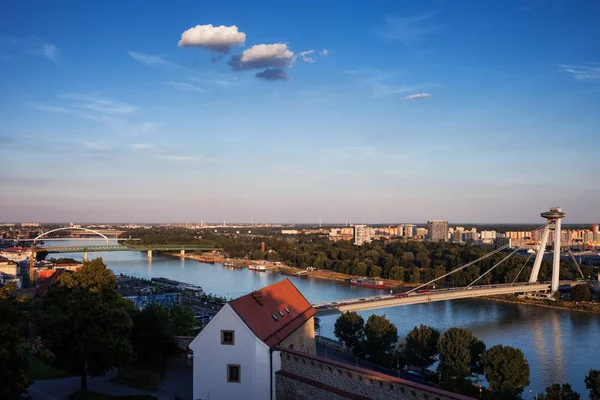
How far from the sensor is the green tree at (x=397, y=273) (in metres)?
27.9

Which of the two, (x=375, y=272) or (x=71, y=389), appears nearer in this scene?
(x=71, y=389)

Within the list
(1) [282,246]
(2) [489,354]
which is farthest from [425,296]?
(1) [282,246]

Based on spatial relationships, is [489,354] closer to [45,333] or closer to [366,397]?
[366,397]

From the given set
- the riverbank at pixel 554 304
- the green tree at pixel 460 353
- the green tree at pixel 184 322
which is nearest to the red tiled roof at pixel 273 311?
the green tree at pixel 184 322

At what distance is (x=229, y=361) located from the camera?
5707 millimetres

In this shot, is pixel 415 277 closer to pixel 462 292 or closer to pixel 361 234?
pixel 462 292

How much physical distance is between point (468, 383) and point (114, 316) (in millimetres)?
5363

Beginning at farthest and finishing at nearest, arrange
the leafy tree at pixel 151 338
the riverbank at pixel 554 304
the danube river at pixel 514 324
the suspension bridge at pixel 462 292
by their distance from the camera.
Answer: the riverbank at pixel 554 304 < the suspension bridge at pixel 462 292 < the danube river at pixel 514 324 < the leafy tree at pixel 151 338

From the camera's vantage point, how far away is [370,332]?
34.9 ft

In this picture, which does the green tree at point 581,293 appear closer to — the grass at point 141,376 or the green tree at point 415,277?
the green tree at point 415,277

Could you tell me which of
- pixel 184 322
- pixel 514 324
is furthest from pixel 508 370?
pixel 514 324

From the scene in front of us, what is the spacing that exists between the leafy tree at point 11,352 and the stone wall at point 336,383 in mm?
2476

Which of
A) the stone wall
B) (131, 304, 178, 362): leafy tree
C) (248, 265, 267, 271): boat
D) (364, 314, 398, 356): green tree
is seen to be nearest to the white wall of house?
the stone wall

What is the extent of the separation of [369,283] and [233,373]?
21.0m
